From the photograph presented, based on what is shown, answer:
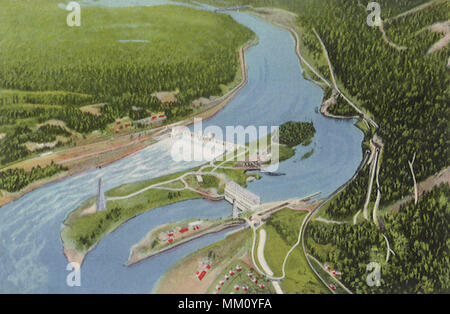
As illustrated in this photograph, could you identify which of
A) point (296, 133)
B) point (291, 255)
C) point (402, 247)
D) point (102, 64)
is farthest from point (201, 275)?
point (102, 64)

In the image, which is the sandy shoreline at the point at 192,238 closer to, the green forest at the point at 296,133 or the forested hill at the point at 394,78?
the green forest at the point at 296,133

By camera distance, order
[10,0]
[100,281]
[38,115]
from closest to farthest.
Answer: [100,281] → [38,115] → [10,0]

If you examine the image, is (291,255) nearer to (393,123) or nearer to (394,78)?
(393,123)

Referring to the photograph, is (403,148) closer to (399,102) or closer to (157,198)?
(399,102)

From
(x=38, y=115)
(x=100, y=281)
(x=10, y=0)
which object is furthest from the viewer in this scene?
(x=10, y=0)

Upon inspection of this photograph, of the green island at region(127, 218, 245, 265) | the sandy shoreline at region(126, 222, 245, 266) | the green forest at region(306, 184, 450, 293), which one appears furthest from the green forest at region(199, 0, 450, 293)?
the green island at region(127, 218, 245, 265)

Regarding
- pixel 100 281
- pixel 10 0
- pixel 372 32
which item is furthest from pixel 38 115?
pixel 372 32

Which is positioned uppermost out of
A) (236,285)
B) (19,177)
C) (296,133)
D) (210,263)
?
(296,133)

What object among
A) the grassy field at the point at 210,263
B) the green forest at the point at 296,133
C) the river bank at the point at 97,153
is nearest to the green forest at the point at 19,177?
the river bank at the point at 97,153

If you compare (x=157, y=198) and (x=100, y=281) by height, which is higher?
(x=157, y=198)
